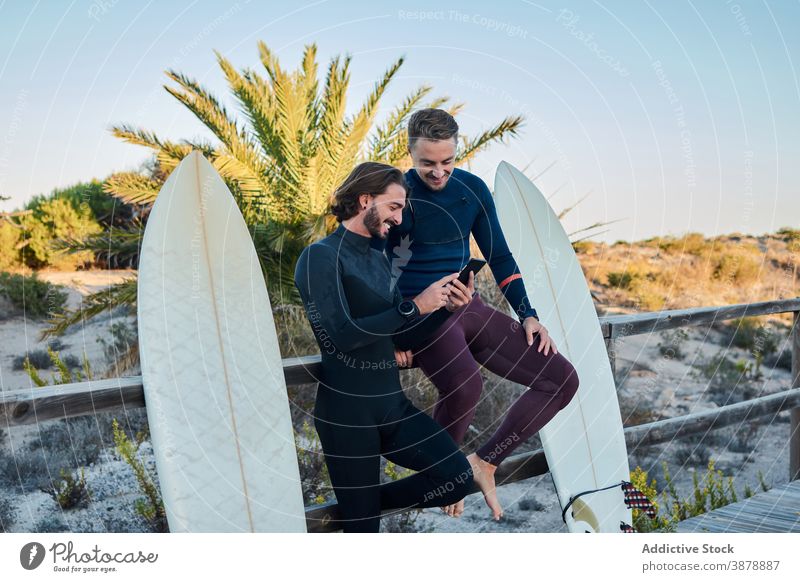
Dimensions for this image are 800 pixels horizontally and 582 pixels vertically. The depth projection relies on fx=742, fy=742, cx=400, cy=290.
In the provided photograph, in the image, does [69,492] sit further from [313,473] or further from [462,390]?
[462,390]

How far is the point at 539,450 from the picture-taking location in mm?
2871

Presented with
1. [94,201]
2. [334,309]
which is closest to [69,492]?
[334,309]

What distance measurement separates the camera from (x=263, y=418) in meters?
2.28

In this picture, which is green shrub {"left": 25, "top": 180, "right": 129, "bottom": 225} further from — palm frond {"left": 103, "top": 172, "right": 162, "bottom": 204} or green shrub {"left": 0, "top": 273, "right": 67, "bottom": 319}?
palm frond {"left": 103, "top": 172, "right": 162, "bottom": 204}

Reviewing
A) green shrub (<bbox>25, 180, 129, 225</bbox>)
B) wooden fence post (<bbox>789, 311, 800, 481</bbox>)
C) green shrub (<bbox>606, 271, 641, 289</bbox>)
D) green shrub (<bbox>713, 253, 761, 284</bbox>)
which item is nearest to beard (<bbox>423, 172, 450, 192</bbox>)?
wooden fence post (<bbox>789, 311, 800, 481</bbox>)

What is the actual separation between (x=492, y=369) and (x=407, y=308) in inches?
23.3

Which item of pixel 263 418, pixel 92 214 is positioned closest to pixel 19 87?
pixel 263 418

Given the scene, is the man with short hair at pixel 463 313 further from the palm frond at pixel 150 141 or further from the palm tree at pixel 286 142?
the palm frond at pixel 150 141

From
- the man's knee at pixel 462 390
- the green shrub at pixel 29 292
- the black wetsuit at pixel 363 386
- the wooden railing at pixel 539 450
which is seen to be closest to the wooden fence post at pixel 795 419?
the wooden railing at pixel 539 450

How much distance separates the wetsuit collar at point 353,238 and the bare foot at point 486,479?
842 mm

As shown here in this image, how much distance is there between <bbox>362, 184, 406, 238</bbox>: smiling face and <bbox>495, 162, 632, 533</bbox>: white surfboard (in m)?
1.07

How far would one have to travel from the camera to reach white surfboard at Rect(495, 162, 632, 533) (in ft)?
9.23

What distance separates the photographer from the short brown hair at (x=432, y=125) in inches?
84.1
